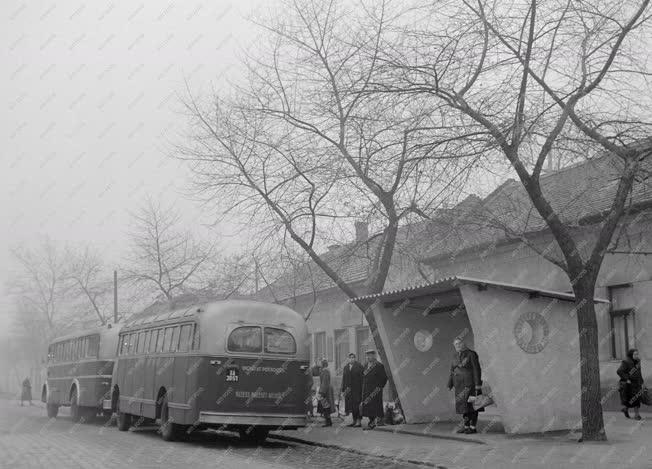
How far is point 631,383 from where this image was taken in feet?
60.0

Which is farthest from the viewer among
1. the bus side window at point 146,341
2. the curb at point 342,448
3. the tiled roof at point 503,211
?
the bus side window at point 146,341

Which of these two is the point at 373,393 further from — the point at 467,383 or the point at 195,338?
the point at 195,338

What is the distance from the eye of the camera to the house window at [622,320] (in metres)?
21.5

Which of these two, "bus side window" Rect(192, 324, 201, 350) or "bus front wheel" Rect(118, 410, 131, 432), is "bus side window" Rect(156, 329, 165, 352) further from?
"bus front wheel" Rect(118, 410, 131, 432)

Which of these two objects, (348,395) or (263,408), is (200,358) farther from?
(348,395)

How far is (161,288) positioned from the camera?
131 feet

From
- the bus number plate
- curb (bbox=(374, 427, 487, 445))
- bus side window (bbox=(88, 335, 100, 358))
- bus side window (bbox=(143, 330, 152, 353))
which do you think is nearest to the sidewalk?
curb (bbox=(374, 427, 487, 445))

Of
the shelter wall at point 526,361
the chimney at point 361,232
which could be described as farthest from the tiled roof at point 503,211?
the shelter wall at point 526,361

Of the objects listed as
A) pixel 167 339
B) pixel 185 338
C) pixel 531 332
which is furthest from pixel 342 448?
pixel 167 339

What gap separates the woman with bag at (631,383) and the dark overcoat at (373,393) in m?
5.24

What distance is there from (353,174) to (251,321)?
3.86 metres

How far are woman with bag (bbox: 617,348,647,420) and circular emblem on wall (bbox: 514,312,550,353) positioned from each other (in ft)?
12.1

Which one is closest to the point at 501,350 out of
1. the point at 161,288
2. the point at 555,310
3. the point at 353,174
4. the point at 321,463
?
the point at 555,310

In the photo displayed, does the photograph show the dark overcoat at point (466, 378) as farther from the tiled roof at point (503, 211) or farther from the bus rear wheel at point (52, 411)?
the bus rear wheel at point (52, 411)
